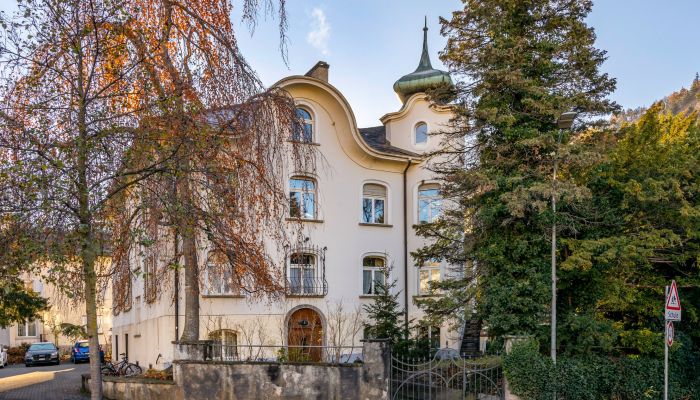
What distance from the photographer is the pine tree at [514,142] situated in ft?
45.8

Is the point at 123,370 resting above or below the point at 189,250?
below

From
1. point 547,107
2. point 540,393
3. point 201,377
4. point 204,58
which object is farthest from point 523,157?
point 201,377

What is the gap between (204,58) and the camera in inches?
464

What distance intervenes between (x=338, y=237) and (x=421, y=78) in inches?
312

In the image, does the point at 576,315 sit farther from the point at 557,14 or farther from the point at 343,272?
the point at 343,272

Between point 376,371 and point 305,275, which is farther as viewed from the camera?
point 305,275

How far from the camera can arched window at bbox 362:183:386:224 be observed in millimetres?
23797

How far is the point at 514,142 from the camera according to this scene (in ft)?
48.9

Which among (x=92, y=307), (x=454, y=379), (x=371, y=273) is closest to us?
(x=92, y=307)

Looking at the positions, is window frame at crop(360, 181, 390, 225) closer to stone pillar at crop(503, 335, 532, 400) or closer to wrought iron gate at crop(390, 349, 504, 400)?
wrought iron gate at crop(390, 349, 504, 400)

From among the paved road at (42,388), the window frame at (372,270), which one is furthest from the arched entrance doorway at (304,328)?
the paved road at (42,388)

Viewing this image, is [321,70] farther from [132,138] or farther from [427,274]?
[132,138]

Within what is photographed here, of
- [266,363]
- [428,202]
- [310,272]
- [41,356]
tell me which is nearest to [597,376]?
[266,363]

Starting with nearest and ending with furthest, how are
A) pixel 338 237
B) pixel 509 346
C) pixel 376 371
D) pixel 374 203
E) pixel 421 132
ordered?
1. pixel 376 371
2. pixel 509 346
3. pixel 338 237
4. pixel 374 203
5. pixel 421 132
